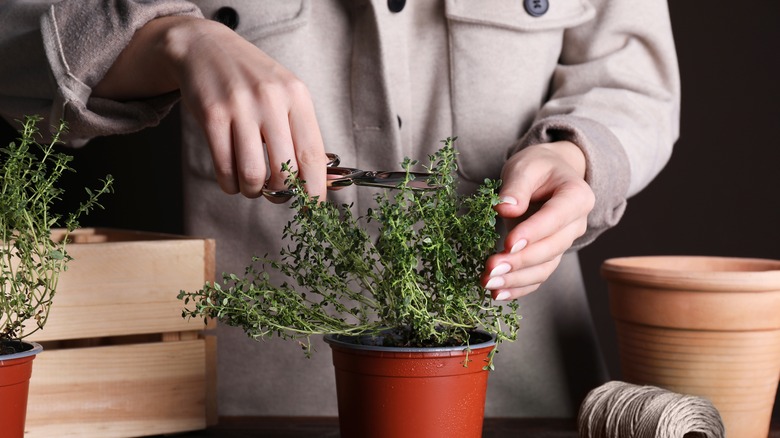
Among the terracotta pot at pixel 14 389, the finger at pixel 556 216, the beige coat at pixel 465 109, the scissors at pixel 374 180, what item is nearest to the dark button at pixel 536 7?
the beige coat at pixel 465 109

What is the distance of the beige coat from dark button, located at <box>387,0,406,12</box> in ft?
0.04

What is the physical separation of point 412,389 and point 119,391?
1.41 feet

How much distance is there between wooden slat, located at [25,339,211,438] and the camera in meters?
1.05

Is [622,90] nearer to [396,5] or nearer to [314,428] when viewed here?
[396,5]

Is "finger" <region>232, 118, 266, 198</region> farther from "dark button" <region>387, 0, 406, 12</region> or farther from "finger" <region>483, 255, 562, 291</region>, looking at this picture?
"dark button" <region>387, 0, 406, 12</region>

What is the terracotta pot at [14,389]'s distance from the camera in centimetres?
82

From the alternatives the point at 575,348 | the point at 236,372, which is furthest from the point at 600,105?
the point at 236,372

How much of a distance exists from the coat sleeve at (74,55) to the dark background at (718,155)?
170 cm

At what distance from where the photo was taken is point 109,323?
3.55 ft

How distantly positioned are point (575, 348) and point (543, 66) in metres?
0.51

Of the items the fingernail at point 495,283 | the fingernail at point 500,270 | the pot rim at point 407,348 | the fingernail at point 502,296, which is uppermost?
the fingernail at point 500,270

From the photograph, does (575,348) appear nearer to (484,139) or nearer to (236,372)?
(484,139)

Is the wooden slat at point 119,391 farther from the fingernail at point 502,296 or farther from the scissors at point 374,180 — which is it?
the fingernail at point 502,296

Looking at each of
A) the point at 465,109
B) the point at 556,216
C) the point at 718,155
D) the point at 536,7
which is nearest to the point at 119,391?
the point at 556,216
